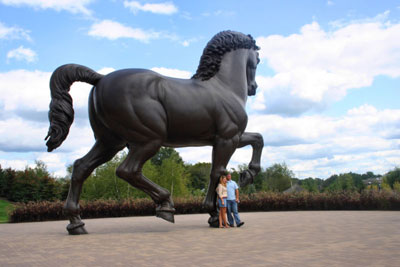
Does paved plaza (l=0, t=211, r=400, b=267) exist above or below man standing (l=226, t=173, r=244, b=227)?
below

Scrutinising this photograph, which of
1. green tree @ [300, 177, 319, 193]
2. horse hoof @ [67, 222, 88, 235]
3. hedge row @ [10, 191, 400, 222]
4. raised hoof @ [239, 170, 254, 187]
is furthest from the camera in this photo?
green tree @ [300, 177, 319, 193]

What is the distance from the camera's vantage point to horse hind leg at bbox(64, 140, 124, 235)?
7.00m

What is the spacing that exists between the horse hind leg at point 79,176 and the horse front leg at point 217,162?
6.03ft

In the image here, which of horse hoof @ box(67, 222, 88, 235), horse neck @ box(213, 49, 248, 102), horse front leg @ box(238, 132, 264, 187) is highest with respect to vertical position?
horse neck @ box(213, 49, 248, 102)

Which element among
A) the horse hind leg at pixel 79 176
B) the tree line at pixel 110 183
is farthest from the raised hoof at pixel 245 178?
the tree line at pixel 110 183

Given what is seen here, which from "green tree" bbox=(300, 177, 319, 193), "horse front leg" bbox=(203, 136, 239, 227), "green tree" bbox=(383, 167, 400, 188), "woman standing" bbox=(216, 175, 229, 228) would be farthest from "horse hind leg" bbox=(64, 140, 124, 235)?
"green tree" bbox=(383, 167, 400, 188)

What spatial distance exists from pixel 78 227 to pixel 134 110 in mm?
2382

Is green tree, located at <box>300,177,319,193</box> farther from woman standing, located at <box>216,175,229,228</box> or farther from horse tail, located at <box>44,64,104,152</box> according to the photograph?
horse tail, located at <box>44,64,104,152</box>

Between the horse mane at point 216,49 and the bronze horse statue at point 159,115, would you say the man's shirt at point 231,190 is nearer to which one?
the bronze horse statue at point 159,115

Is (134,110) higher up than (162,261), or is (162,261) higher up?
(134,110)

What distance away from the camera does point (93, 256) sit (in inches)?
181

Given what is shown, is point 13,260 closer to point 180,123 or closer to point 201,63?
point 180,123

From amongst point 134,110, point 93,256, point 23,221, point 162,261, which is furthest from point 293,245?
point 23,221

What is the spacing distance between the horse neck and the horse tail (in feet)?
9.09
